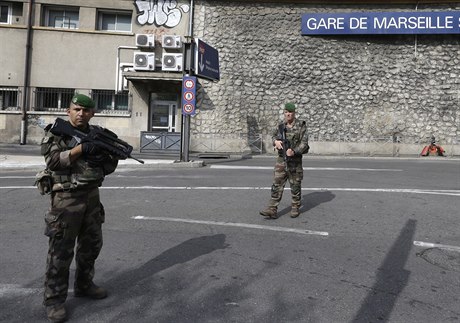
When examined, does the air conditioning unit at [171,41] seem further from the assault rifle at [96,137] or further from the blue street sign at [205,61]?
the assault rifle at [96,137]

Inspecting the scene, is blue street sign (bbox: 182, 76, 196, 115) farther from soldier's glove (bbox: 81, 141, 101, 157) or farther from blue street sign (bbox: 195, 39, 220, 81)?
soldier's glove (bbox: 81, 141, 101, 157)

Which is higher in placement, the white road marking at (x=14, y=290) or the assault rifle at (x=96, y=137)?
the assault rifle at (x=96, y=137)

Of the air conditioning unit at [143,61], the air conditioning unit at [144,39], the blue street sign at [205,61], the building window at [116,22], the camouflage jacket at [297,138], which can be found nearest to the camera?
the camouflage jacket at [297,138]

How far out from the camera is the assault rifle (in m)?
3.09

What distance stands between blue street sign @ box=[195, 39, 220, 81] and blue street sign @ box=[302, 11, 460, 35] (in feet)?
A: 22.6

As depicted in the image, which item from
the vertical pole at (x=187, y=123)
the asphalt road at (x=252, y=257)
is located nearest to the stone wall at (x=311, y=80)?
the vertical pole at (x=187, y=123)

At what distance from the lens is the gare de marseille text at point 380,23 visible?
2055 centimetres

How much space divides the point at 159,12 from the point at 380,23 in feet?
38.3

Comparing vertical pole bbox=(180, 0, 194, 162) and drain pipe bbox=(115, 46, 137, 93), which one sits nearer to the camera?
vertical pole bbox=(180, 0, 194, 162)

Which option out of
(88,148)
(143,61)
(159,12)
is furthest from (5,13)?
(88,148)

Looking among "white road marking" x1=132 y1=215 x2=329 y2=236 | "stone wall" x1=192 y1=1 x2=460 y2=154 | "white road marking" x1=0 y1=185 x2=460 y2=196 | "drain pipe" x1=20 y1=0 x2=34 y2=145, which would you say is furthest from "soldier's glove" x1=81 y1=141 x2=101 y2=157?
"drain pipe" x1=20 y1=0 x2=34 y2=145

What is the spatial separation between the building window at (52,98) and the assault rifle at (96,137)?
1940 centimetres

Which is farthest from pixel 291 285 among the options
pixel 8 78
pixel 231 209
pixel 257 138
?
pixel 8 78

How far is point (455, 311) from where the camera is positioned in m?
3.35
